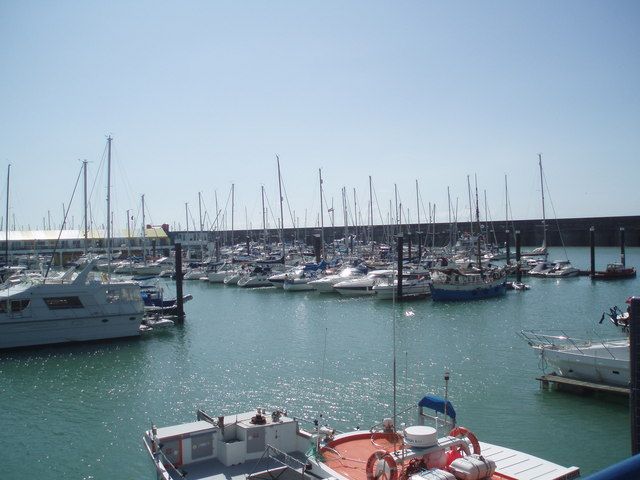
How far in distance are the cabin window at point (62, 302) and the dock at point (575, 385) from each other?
27.7 m

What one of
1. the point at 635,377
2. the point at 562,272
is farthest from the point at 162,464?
the point at 562,272

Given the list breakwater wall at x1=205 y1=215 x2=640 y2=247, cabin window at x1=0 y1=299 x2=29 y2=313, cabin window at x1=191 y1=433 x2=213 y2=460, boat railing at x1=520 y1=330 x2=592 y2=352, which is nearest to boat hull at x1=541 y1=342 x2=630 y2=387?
boat railing at x1=520 y1=330 x2=592 y2=352

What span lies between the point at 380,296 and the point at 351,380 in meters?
30.8

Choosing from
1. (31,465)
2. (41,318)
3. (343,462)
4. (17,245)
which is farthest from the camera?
(17,245)

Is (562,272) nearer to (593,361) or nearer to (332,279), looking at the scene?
(332,279)

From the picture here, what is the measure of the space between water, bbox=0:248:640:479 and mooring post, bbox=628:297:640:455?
987cm

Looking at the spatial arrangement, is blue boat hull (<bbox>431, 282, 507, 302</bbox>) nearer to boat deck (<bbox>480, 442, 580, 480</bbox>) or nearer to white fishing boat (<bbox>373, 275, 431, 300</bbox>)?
white fishing boat (<bbox>373, 275, 431, 300</bbox>)

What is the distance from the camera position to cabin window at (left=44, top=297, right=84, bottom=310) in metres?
34.3

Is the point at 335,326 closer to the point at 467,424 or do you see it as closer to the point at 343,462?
the point at 467,424

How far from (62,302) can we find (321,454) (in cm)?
2699

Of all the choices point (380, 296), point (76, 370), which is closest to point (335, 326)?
point (380, 296)

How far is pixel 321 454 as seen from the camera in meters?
13.3

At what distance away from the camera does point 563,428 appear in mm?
19297

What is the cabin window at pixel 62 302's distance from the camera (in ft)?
112
